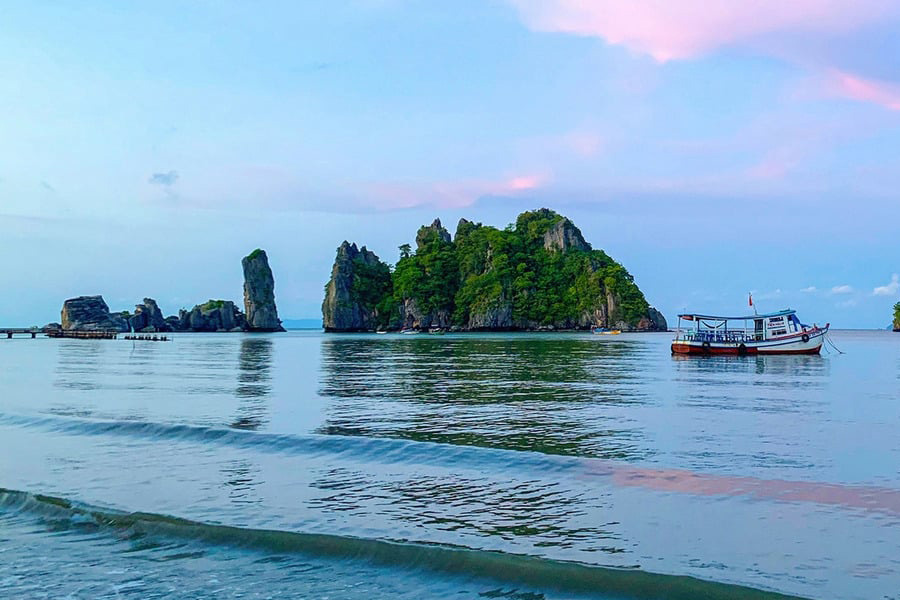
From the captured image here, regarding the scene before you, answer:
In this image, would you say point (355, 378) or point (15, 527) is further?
point (355, 378)

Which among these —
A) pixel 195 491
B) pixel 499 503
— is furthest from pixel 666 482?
pixel 195 491

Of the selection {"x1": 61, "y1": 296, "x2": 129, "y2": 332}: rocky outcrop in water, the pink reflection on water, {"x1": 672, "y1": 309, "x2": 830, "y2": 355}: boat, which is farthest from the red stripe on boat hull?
{"x1": 61, "y1": 296, "x2": 129, "y2": 332}: rocky outcrop in water

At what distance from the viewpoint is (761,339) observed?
7644 centimetres

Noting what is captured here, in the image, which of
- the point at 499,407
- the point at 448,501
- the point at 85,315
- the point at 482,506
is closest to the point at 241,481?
the point at 448,501

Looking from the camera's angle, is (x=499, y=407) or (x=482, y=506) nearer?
(x=482, y=506)

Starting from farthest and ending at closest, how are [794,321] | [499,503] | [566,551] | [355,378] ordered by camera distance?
[794,321] < [355,378] < [499,503] < [566,551]

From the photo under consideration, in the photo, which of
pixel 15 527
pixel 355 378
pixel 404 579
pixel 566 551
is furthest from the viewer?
pixel 355 378

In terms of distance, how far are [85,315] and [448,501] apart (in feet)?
647

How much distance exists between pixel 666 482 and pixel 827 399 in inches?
895

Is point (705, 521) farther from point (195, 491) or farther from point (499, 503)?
point (195, 491)

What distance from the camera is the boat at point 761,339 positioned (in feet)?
248

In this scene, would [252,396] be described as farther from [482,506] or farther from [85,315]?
[85,315]

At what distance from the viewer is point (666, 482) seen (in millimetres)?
14656

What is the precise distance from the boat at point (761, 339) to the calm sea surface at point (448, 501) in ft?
157
